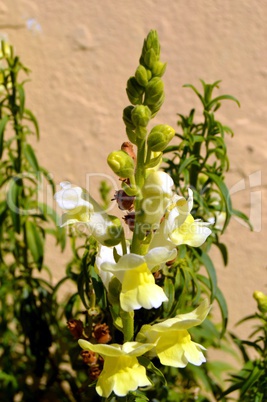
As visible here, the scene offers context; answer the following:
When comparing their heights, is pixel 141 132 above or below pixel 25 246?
above

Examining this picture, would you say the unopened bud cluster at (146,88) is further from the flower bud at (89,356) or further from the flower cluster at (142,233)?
the flower bud at (89,356)

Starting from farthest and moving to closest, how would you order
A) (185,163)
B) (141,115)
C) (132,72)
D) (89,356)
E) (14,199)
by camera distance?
(132,72), (14,199), (185,163), (89,356), (141,115)

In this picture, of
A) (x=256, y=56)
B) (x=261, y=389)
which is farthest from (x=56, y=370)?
(x=256, y=56)

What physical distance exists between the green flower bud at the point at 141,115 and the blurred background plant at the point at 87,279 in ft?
0.93

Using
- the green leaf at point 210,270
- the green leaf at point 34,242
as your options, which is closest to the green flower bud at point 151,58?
the green leaf at point 210,270

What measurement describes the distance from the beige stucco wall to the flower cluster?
1.15 m

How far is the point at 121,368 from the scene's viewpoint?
2.47ft

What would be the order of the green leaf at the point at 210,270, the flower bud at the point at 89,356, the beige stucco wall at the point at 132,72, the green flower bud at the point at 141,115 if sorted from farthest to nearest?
the beige stucco wall at the point at 132,72 → the green leaf at the point at 210,270 → the flower bud at the point at 89,356 → the green flower bud at the point at 141,115

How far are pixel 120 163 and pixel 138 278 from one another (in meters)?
0.14

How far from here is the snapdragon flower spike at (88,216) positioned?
78 centimetres

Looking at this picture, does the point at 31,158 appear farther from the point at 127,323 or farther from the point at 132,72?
the point at 132,72

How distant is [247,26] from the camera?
1993mm

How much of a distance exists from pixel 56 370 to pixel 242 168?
37.2 inches

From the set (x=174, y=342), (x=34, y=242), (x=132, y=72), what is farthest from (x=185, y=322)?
(x=132, y=72)
